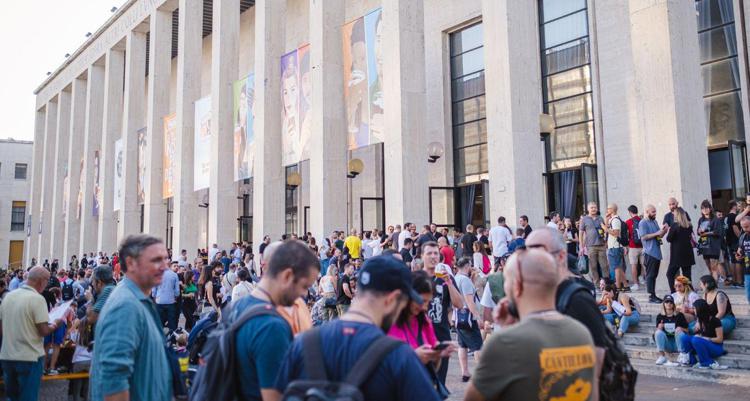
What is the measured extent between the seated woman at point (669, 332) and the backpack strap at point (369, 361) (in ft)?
24.8

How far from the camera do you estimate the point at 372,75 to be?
18.5m

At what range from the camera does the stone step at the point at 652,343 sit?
8352 millimetres

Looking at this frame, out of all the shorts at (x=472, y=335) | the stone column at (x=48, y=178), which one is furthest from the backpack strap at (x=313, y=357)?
the stone column at (x=48, y=178)

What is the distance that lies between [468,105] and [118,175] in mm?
19285

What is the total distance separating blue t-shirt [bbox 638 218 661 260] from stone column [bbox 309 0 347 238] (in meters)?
10.4

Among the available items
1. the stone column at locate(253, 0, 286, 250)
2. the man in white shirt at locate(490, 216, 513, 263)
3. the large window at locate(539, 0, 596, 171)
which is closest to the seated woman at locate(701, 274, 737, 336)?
the man in white shirt at locate(490, 216, 513, 263)

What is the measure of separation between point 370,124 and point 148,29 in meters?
19.8

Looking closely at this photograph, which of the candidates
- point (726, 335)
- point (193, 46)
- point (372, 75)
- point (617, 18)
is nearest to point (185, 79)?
point (193, 46)

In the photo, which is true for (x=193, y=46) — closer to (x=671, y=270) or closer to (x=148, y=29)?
(x=148, y=29)

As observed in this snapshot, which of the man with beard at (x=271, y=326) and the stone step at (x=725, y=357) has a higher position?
the man with beard at (x=271, y=326)

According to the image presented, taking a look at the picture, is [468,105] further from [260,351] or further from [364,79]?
[260,351]

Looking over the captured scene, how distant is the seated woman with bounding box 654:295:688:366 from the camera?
8.67 meters

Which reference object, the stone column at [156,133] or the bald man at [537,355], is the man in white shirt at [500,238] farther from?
the stone column at [156,133]

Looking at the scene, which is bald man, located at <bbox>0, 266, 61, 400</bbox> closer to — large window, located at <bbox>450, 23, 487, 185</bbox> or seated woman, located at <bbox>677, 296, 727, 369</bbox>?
seated woman, located at <bbox>677, 296, 727, 369</bbox>
